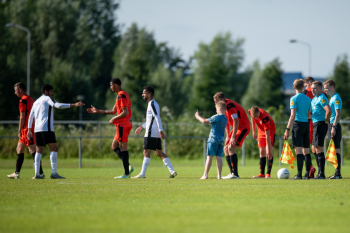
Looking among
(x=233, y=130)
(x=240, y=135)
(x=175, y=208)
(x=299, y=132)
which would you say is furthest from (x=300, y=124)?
(x=175, y=208)

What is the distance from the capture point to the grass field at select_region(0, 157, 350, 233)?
15.7 ft

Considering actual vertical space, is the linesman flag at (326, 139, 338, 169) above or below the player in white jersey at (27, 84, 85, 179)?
below

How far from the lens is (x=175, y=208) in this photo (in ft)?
19.6

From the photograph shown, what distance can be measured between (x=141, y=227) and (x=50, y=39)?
54.4m

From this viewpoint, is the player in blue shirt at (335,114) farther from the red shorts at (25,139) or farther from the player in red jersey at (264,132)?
the red shorts at (25,139)

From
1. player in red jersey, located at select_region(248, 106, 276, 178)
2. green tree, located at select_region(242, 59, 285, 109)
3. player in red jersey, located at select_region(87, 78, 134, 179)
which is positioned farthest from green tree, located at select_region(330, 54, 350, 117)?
player in red jersey, located at select_region(87, 78, 134, 179)

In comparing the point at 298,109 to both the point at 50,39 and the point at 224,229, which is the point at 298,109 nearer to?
the point at 224,229

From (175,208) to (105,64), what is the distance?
217 ft

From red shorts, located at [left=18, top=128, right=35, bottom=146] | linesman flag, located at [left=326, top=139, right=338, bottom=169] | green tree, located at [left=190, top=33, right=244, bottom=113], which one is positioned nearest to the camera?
linesman flag, located at [left=326, top=139, right=338, bottom=169]

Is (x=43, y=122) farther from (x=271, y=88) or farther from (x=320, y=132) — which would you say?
(x=271, y=88)

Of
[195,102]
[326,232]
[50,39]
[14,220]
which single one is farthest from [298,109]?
[195,102]

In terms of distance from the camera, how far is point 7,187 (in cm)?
869

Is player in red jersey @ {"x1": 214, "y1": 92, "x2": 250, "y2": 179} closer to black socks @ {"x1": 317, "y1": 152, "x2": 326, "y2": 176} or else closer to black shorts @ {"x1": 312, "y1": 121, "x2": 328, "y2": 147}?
black shorts @ {"x1": 312, "y1": 121, "x2": 328, "y2": 147}

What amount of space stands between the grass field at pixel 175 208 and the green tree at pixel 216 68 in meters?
60.5
